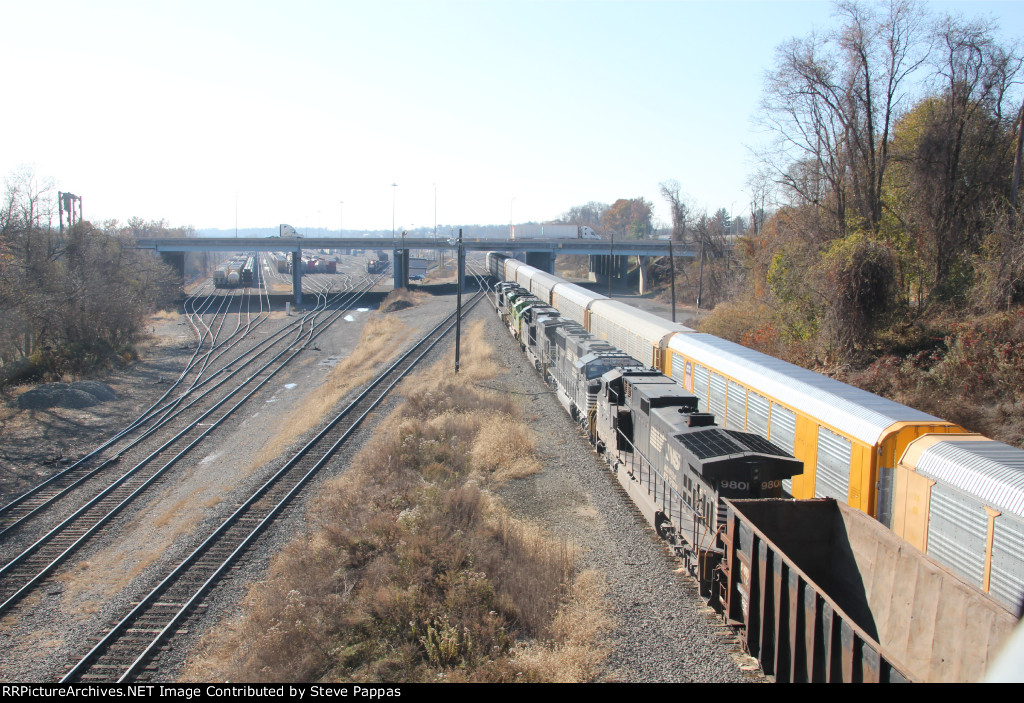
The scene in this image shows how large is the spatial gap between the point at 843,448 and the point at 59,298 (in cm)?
3567

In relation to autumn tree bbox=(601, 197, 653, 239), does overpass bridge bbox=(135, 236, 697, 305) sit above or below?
below

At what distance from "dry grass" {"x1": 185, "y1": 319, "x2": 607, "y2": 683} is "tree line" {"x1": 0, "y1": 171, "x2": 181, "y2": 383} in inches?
836

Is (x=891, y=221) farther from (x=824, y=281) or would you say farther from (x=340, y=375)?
(x=340, y=375)

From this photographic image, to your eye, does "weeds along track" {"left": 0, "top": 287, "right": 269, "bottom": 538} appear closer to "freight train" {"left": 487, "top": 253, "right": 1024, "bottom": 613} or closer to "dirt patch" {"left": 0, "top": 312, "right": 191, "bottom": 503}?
"dirt patch" {"left": 0, "top": 312, "right": 191, "bottom": 503}

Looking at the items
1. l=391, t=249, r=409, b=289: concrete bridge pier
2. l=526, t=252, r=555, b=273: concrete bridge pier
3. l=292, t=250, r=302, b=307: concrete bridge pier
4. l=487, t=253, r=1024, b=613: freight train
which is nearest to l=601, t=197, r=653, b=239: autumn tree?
l=526, t=252, r=555, b=273: concrete bridge pier

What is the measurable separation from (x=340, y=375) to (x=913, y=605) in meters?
27.5

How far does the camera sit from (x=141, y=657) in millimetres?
10031

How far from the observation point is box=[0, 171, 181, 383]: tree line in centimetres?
2932

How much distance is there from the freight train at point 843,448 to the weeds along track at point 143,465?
11963 mm

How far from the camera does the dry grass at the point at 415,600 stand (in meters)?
9.20

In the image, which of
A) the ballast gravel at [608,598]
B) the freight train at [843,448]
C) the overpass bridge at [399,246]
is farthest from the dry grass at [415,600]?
the overpass bridge at [399,246]

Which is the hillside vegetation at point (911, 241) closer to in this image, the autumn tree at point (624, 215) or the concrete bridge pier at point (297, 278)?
the concrete bridge pier at point (297, 278)
